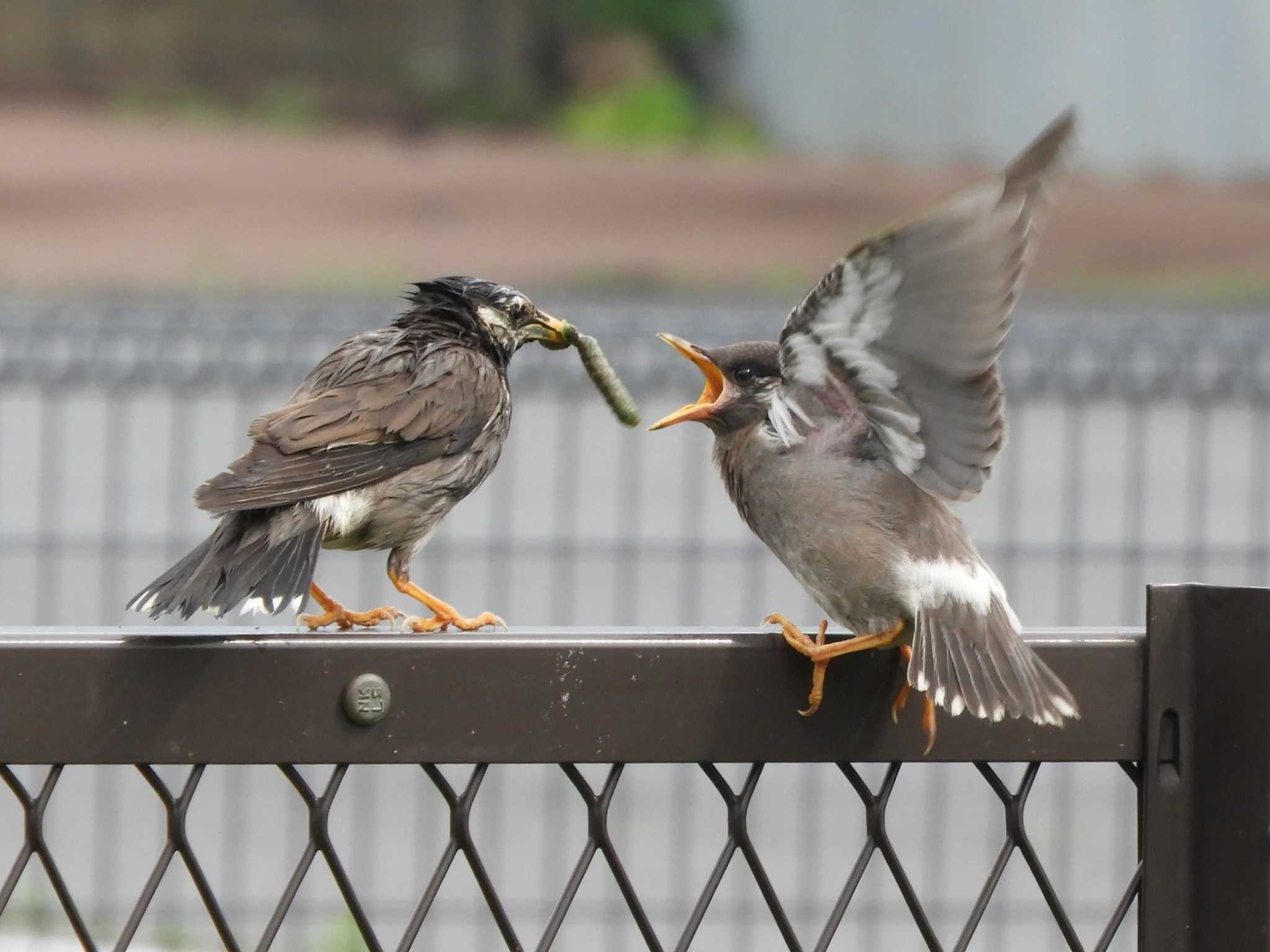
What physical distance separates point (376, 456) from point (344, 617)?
0.98 feet

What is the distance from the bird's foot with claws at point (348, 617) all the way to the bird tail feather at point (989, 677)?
1151 millimetres

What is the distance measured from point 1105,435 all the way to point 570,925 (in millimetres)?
4929

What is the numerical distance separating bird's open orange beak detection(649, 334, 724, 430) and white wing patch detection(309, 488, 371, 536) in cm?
60

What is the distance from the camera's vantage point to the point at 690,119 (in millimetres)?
16094

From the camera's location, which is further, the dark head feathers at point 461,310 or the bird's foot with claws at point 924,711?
the dark head feathers at point 461,310

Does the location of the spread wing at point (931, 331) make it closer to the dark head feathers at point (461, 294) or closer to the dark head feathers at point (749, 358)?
the dark head feathers at point (749, 358)

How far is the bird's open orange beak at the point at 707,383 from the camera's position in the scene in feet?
8.99

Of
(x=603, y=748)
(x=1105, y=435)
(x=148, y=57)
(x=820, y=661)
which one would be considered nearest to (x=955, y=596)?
(x=820, y=661)

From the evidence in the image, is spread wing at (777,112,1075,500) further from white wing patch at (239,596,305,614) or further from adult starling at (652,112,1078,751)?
white wing patch at (239,596,305,614)

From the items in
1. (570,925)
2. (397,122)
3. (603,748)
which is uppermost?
(397,122)

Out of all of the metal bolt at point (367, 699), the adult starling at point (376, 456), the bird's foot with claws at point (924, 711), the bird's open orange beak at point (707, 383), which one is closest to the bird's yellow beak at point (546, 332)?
the adult starling at point (376, 456)

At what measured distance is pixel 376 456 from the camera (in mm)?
3004

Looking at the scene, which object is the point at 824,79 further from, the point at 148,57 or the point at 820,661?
the point at 820,661

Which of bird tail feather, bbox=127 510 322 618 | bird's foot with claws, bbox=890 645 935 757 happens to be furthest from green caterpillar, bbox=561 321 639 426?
bird's foot with claws, bbox=890 645 935 757
